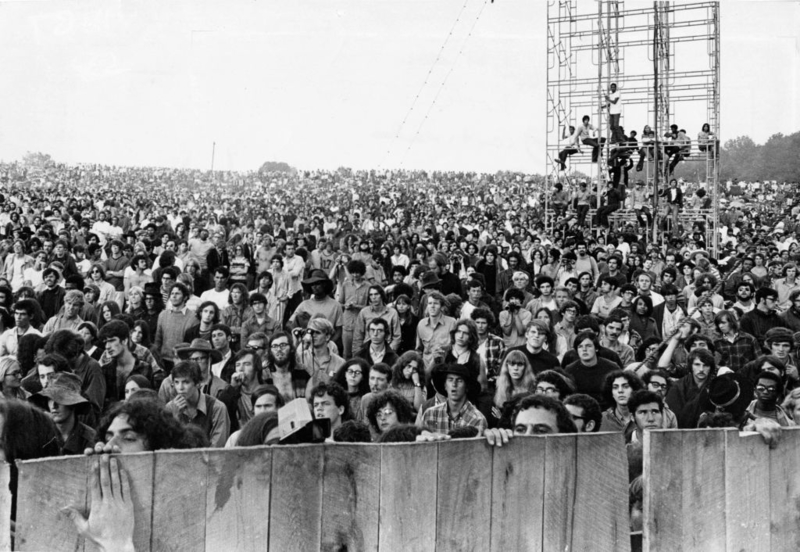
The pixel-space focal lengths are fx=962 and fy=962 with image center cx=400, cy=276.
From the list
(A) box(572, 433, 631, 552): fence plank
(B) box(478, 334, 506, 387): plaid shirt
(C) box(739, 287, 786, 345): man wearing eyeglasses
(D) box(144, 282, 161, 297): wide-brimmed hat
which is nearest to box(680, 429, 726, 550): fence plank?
(A) box(572, 433, 631, 552): fence plank

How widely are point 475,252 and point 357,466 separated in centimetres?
1232

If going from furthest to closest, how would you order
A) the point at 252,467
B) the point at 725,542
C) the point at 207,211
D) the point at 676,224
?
the point at 207,211 → the point at 676,224 → the point at 725,542 → the point at 252,467

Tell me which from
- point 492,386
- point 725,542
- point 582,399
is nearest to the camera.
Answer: point 725,542

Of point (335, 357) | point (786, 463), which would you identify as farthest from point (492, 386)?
point (786, 463)

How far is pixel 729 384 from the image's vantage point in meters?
6.77

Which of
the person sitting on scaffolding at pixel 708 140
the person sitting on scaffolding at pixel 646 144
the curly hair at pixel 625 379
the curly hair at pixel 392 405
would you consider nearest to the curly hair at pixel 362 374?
the curly hair at pixel 392 405

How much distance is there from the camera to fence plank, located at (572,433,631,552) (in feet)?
12.1

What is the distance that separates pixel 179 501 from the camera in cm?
321

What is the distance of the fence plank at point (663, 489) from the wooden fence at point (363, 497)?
0.37 ft

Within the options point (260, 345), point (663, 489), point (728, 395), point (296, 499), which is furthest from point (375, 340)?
point (296, 499)

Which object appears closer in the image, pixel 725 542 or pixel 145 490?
pixel 145 490

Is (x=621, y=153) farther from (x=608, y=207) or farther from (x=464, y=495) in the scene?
(x=464, y=495)

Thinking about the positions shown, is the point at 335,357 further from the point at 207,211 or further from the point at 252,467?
the point at 207,211

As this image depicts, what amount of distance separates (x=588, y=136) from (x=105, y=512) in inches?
830
